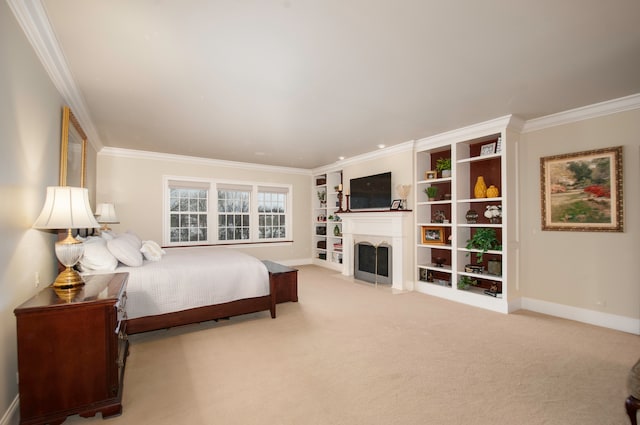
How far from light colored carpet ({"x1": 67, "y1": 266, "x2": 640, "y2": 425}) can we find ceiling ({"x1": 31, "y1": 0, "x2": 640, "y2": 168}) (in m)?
2.54

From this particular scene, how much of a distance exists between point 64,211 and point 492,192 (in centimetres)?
470

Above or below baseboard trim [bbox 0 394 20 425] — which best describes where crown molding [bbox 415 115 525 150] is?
Answer: above

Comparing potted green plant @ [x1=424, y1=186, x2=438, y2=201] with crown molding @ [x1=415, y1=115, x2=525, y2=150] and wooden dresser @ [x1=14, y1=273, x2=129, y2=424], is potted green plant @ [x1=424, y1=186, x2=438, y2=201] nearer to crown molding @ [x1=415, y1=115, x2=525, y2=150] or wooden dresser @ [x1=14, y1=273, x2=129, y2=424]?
crown molding @ [x1=415, y1=115, x2=525, y2=150]

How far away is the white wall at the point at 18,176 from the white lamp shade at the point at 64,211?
13cm

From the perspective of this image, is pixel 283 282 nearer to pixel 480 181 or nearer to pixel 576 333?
pixel 480 181

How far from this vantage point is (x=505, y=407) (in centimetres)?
200

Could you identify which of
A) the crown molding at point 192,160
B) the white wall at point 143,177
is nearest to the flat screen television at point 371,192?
the crown molding at point 192,160

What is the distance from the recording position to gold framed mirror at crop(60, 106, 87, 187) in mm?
2807

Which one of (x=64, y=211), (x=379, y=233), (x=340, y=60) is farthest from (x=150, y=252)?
(x=379, y=233)

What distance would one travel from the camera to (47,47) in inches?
85.6

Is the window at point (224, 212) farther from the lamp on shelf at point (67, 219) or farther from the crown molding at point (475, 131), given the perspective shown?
the lamp on shelf at point (67, 219)

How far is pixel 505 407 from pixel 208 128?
442 centimetres

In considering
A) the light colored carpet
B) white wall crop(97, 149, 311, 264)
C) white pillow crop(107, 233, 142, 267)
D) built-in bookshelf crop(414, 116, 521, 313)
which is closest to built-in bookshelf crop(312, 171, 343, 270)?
white wall crop(97, 149, 311, 264)

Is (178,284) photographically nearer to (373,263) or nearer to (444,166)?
(373,263)
